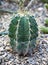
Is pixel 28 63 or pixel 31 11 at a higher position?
pixel 31 11

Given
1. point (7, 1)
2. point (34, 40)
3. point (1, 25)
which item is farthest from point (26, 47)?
point (7, 1)

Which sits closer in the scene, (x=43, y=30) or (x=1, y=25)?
(x=43, y=30)

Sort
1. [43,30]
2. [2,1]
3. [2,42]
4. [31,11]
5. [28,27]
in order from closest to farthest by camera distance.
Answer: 1. [28,27]
2. [2,42]
3. [43,30]
4. [31,11]
5. [2,1]

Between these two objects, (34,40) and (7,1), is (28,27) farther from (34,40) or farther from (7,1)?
(7,1)

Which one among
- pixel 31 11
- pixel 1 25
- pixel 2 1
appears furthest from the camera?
pixel 2 1
